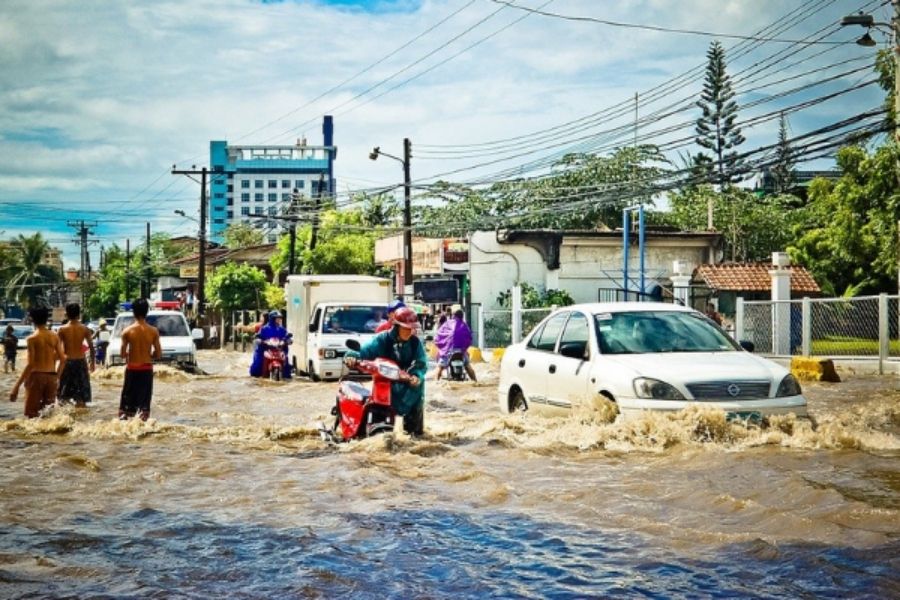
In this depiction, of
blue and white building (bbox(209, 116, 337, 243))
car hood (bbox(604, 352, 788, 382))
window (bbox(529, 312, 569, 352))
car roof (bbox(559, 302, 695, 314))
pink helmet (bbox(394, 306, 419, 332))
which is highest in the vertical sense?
blue and white building (bbox(209, 116, 337, 243))

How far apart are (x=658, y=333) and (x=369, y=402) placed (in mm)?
3106

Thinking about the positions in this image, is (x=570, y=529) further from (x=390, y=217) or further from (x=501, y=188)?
(x=390, y=217)

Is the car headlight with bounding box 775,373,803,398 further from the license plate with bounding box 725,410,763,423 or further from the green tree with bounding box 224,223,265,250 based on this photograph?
the green tree with bounding box 224,223,265,250

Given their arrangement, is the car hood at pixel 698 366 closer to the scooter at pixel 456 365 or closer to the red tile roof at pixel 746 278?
the scooter at pixel 456 365

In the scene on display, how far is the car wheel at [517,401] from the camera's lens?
40.9ft

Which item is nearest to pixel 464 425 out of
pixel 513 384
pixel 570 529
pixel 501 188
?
pixel 513 384

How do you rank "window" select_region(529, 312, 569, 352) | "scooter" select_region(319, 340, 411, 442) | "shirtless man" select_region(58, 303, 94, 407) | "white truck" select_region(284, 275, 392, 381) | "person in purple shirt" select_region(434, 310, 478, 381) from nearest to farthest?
"scooter" select_region(319, 340, 411, 442) < "window" select_region(529, 312, 569, 352) < "shirtless man" select_region(58, 303, 94, 407) < "person in purple shirt" select_region(434, 310, 478, 381) < "white truck" select_region(284, 275, 392, 381)

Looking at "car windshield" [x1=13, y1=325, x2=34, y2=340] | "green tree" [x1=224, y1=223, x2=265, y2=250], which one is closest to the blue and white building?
"green tree" [x1=224, y1=223, x2=265, y2=250]

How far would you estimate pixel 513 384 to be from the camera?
12664 mm

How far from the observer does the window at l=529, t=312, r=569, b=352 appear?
39.8ft

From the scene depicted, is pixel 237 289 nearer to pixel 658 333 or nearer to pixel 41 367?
pixel 41 367

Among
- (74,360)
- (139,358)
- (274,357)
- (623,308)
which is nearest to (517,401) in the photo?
(623,308)

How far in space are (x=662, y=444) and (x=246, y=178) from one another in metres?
192

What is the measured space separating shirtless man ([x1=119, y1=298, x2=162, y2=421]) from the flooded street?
0.27 meters
